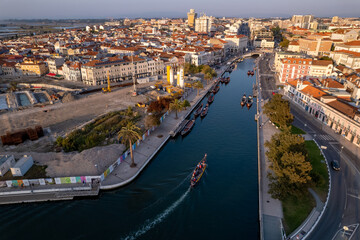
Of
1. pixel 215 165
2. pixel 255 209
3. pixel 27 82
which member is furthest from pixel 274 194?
pixel 27 82

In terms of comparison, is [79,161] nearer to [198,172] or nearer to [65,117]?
[198,172]

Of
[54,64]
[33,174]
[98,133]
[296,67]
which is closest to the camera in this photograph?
[33,174]

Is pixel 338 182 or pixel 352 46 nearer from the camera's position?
pixel 338 182

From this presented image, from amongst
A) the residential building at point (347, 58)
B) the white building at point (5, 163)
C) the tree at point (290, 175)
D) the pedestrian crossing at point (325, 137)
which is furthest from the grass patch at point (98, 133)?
the residential building at point (347, 58)

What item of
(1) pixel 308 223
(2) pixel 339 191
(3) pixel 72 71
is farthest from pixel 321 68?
(3) pixel 72 71

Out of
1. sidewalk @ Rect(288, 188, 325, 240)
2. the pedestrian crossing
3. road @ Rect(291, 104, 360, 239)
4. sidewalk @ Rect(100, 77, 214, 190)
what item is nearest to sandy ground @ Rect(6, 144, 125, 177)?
sidewalk @ Rect(100, 77, 214, 190)
